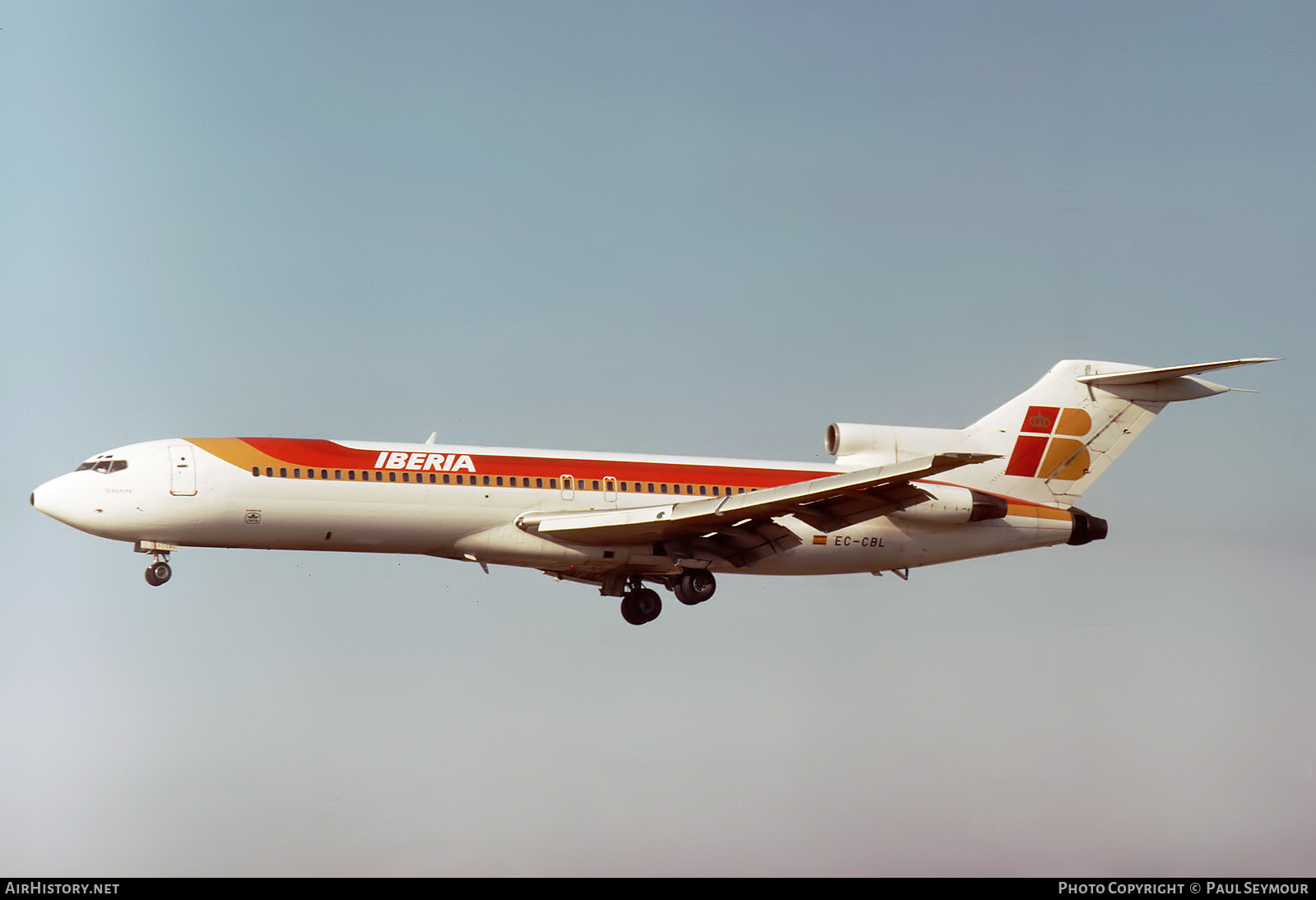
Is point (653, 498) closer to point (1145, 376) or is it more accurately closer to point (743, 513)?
point (743, 513)

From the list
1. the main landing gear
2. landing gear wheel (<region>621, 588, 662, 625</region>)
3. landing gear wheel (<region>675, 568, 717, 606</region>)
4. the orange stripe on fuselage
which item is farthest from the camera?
landing gear wheel (<region>621, 588, 662, 625</region>)

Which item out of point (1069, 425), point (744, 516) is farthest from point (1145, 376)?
point (744, 516)

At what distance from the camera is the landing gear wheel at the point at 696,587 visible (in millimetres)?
40031

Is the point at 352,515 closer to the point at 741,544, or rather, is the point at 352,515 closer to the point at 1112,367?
the point at 741,544

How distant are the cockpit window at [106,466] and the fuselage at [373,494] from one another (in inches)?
0.9

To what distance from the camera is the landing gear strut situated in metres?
41.7

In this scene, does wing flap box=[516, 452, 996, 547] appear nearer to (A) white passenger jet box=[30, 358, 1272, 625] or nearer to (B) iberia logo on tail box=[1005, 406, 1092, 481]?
(A) white passenger jet box=[30, 358, 1272, 625]

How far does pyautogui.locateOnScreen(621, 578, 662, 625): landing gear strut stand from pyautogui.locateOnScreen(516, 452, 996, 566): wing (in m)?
2.54

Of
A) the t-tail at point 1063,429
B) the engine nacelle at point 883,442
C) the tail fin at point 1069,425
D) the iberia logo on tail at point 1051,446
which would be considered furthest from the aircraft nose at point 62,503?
the iberia logo on tail at point 1051,446

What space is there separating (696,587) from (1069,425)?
1184 centimetres

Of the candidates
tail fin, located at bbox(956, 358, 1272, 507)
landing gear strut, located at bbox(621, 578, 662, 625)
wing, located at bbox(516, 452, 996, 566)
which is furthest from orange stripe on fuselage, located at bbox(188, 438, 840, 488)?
tail fin, located at bbox(956, 358, 1272, 507)

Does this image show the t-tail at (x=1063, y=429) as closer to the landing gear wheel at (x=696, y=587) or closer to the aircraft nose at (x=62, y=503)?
the landing gear wheel at (x=696, y=587)

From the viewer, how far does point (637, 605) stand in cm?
4172
